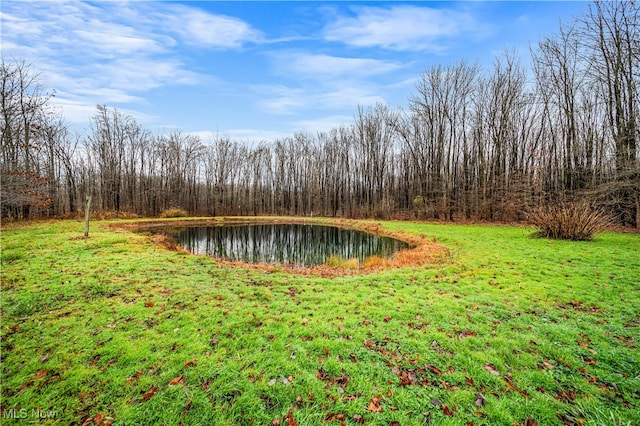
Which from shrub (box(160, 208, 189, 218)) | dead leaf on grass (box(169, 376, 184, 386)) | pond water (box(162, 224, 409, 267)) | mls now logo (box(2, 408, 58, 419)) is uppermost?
shrub (box(160, 208, 189, 218))

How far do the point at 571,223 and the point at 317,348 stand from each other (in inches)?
591

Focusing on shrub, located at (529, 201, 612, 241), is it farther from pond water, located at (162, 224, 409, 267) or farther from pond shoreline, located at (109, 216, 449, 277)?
pond water, located at (162, 224, 409, 267)

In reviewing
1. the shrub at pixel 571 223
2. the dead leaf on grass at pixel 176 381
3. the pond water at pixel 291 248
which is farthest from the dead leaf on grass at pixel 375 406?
the shrub at pixel 571 223

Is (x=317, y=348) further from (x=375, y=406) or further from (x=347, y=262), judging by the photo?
(x=347, y=262)

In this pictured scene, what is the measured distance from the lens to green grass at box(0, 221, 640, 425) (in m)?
2.88

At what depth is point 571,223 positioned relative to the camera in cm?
1233

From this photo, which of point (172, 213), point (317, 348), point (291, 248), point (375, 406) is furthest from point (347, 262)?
point (172, 213)

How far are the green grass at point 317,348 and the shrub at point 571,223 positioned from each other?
19.7 ft

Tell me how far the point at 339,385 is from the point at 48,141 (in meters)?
42.7

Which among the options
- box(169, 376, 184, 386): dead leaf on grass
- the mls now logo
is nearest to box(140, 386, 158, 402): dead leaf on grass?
box(169, 376, 184, 386): dead leaf on grass

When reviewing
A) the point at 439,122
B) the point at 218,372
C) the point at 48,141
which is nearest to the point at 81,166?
the point at 48,141

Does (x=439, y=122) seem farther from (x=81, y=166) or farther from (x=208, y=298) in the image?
(x=81, y=166)

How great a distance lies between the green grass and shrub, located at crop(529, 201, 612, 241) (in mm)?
6002

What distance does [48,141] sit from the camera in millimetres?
29406
